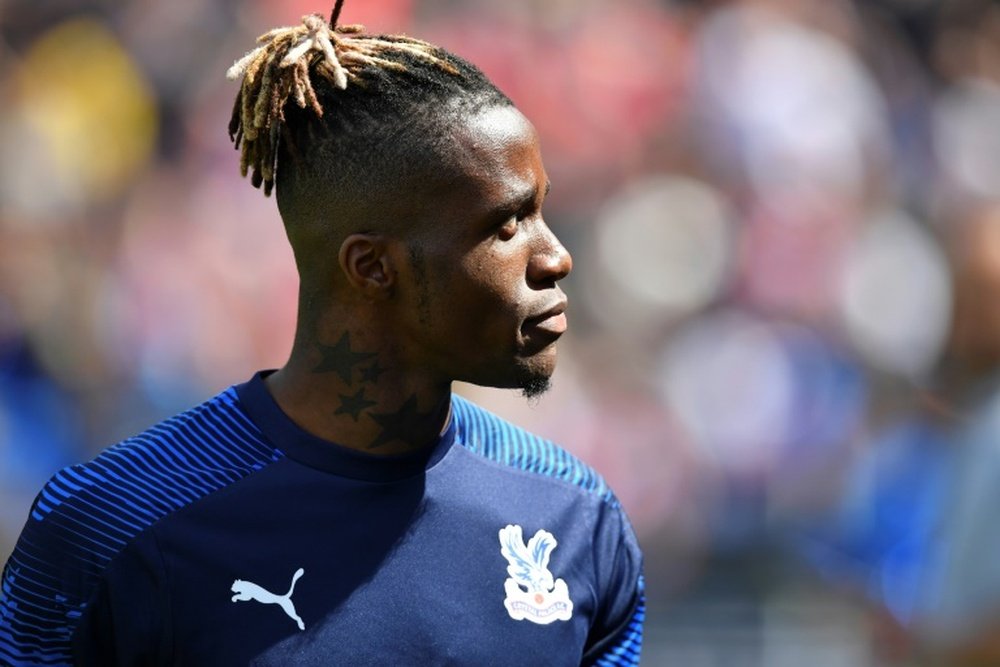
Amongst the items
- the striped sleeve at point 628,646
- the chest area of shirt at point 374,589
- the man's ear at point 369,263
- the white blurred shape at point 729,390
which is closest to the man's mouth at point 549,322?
the man's ear at point 369,263

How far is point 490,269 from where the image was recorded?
2539 mm

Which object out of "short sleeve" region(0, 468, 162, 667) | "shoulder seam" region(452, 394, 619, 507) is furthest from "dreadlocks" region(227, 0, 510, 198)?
"short sleeve" region(0, 468, 162, 667)

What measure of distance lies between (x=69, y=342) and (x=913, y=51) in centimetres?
456

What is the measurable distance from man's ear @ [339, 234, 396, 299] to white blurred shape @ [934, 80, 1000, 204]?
581cm

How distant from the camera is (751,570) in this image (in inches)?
278

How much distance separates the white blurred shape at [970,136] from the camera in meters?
7.80

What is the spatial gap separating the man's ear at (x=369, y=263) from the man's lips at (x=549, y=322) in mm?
250

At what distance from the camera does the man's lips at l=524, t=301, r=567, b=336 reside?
2.58 m

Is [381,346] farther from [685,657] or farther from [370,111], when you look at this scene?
[685,657]

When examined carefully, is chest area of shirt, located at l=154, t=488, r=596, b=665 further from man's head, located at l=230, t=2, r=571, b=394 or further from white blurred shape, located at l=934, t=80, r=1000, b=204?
→ white blurred shape, located at l=934, t=80, r=1000, b=204

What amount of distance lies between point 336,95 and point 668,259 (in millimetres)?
4681

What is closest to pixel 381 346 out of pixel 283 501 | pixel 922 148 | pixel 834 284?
pixel 283 501

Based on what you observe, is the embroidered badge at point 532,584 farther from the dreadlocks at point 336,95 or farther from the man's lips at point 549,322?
the dreadlocks at point 336,95

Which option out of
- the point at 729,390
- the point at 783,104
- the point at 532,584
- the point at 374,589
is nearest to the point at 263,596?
the point at 374,589
